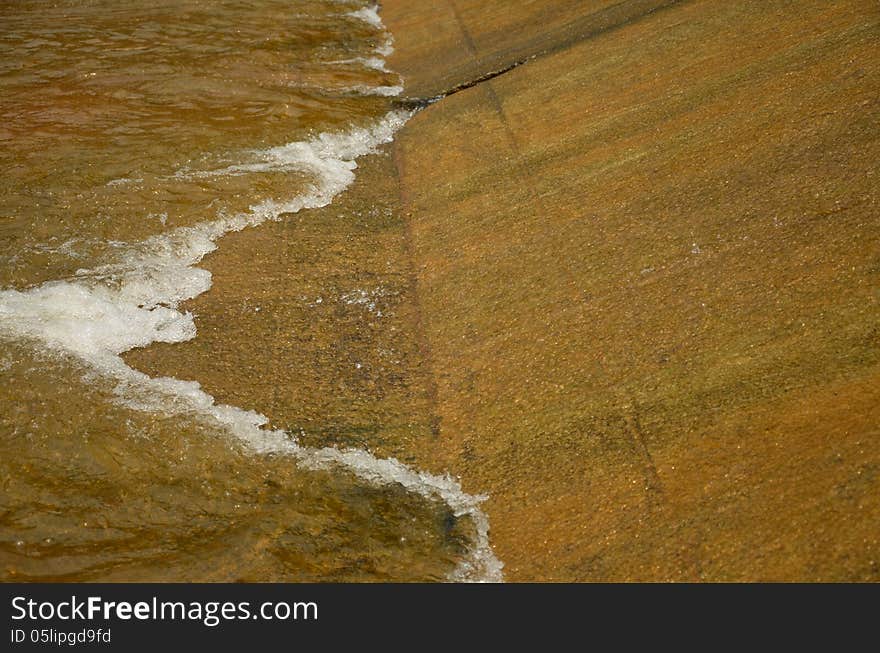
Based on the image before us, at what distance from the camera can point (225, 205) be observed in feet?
20.9

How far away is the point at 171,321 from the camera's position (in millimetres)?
5402

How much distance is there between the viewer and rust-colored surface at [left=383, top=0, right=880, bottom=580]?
3791mm

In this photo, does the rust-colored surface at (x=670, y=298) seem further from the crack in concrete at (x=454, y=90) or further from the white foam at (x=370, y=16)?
the white foam at (x=370, y=16)

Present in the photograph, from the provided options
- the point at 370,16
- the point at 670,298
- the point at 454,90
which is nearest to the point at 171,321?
the point at 670,298

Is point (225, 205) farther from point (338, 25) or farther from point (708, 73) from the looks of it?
point (338, 25)

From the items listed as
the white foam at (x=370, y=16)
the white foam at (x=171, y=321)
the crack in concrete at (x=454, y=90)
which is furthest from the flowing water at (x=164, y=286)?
the white foam at (x=370, y=16)

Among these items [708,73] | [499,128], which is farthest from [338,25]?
[708,73]

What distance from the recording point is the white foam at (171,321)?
434 centimetres

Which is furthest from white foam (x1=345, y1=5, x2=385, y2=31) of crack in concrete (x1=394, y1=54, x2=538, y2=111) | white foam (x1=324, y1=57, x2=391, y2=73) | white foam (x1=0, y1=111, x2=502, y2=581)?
white foam (x1=0, y1=111, x2=502, y2=581)

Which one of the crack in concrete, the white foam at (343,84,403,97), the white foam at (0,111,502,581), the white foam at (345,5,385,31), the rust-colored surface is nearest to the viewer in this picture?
the rust-colored surface

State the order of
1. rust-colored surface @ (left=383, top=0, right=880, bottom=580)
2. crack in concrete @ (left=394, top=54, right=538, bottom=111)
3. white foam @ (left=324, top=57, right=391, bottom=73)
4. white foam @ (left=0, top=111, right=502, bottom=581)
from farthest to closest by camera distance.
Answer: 1. white foam @ (left=324, top=57, right=391, bottom=73)
2. crack in concrete @ (left=394, top=54, right=538, bottom=111)
3. white foam @ (left=0, top=111, right=502, bottom=581)
4. rust-colored surface @ (left=383, top=0, right=880, bottom=580)

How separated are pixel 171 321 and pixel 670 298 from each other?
9.97ft

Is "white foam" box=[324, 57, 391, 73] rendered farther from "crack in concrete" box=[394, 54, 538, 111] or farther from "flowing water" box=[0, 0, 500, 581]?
"crack in concrete" box=[394, 54, 538, 111]

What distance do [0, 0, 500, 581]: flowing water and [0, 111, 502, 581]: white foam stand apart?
13mm
